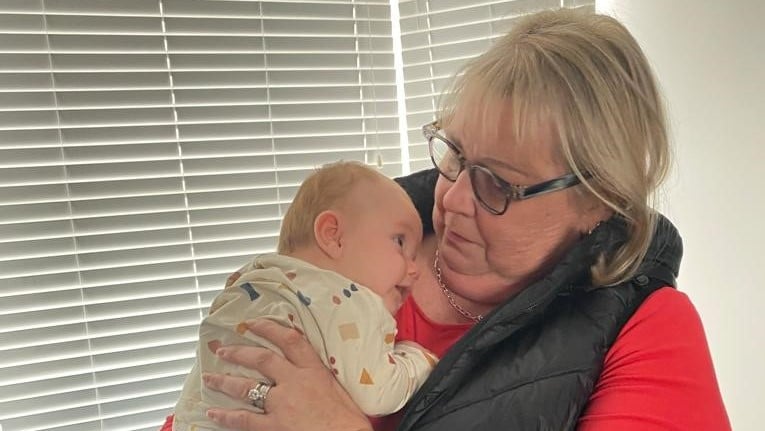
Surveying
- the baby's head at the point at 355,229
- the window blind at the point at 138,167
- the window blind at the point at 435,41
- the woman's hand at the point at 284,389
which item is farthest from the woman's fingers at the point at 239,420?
the window blind at the point at 435,41

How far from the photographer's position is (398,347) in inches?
44.2

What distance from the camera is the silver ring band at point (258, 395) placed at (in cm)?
98

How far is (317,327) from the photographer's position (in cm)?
98

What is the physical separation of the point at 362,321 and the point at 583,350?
350mm

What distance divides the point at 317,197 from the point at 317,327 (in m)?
0.22

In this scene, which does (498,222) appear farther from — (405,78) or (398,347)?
(405,78)

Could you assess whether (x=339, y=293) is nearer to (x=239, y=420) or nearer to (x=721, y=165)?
(x=239, y=420)

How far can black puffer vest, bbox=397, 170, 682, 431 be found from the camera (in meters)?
0.98

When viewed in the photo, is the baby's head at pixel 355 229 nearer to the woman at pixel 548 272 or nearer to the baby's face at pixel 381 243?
the baby's face at pixel 381 243

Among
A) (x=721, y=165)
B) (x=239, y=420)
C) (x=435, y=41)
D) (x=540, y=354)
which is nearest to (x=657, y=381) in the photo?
(x=540, y=354)

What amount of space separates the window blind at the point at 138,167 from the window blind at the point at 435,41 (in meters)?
0.15

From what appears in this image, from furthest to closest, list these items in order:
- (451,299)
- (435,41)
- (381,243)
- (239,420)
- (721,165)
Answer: (435,41) < (721,165) < (451,299) < (381,243) < (239,420)

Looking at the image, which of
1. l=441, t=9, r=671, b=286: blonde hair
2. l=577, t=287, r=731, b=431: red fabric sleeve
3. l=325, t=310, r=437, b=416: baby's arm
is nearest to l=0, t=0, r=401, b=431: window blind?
l=441, t=9, r=671, b=286: blonde hair

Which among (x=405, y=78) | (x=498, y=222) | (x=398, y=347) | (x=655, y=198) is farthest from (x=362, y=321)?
(x=405, y=78)
